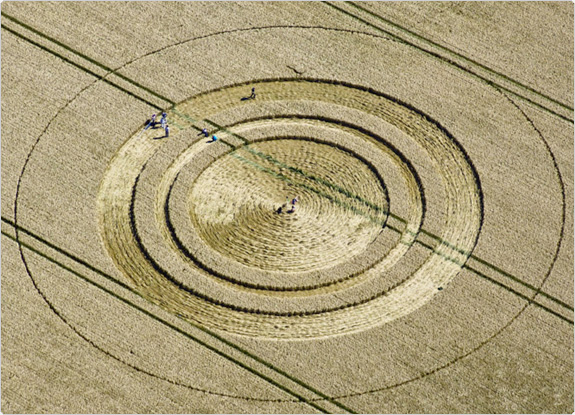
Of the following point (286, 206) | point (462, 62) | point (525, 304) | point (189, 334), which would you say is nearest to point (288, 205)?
point (286, 206)

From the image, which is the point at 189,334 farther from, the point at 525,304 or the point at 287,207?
the point at 525,304

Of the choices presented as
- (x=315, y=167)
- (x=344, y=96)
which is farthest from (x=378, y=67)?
(x=315, y=167)

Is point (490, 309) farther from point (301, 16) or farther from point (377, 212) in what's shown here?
point (301, 16)

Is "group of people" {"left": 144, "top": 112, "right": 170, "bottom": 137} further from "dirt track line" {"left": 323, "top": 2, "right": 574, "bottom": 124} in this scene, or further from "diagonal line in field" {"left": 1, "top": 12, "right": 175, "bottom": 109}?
"dirt track line" {"left": 323, "top": 2, "right": 574, "bottom": 124}

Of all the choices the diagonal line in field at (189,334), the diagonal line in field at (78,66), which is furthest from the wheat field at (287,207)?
the diagonal line in field at (78,66)

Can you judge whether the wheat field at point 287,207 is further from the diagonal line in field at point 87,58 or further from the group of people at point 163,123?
the group of people at point 163,123
